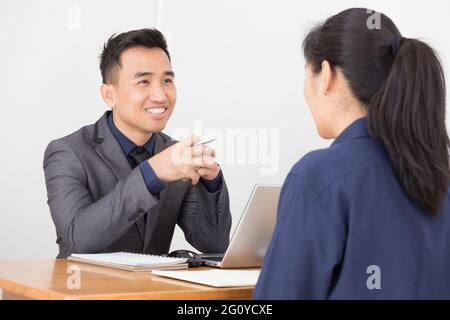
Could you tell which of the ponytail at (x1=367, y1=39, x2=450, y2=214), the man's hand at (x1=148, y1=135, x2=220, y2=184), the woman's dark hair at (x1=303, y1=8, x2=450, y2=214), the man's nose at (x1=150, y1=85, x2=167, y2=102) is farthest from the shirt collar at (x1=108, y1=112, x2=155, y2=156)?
the ponytail at (x1=367, y1=39, x2=450, y2=214)

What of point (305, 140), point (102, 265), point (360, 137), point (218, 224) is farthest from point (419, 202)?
point (305, 140)

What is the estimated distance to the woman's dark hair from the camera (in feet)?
4.58

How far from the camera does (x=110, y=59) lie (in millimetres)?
2885

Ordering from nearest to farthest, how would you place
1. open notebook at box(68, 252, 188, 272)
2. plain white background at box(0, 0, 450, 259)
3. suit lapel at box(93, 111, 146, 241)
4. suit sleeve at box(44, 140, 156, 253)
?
open notebook at box(68, 252, 188, 272) < suit sleeve at box(44, 140, 156, 253) < suit lapel at box(93, 111, 146, 241) < plain white background at box(0, 0, 450, 259)

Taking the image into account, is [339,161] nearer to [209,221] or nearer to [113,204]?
[113,204]

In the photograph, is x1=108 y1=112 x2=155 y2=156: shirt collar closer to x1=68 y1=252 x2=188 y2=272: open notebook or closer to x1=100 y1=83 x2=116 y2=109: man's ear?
x1=100 y1=83 x2=116 y2=109: man's ear

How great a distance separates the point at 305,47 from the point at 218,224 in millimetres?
1217

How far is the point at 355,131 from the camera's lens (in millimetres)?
1451

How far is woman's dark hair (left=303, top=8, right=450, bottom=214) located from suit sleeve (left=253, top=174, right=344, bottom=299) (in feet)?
0.59

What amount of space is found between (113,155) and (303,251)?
56.0 inches

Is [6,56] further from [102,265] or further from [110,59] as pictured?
[102,265]

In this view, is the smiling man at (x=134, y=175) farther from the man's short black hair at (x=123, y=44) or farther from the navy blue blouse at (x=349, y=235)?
the navy blue blouse at (x=349, y=235)

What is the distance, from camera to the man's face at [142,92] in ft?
9.07

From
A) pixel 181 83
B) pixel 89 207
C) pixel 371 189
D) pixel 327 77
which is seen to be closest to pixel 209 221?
pixel 89 207
